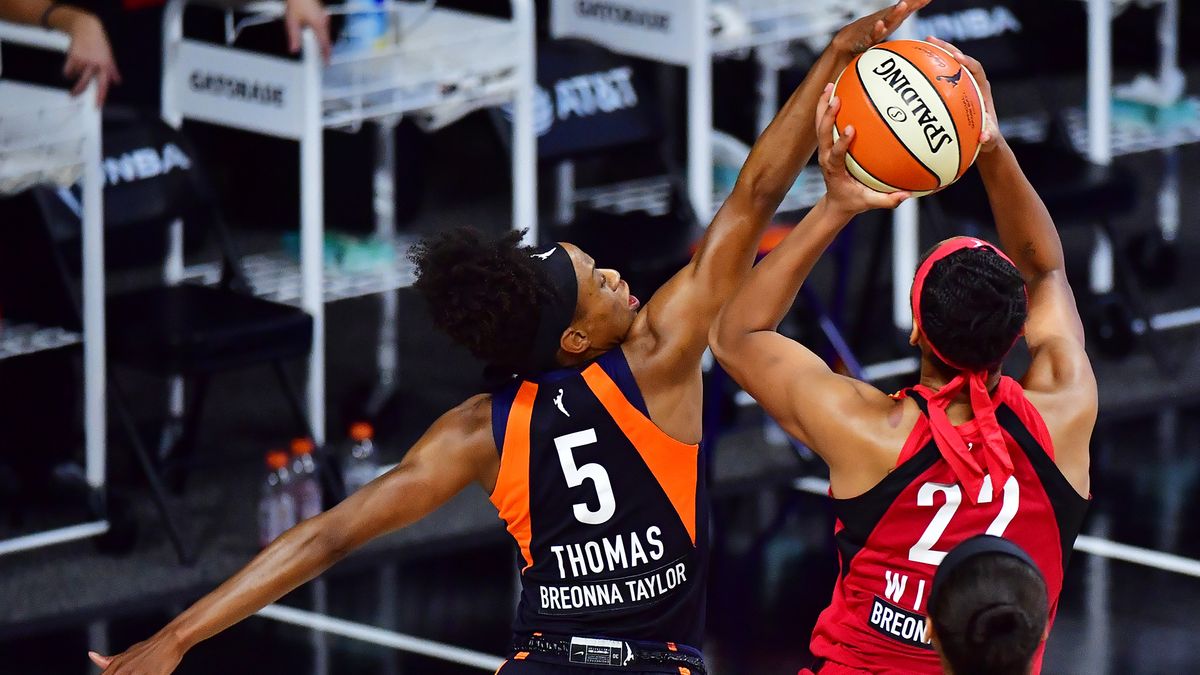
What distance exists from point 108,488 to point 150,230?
831 mm

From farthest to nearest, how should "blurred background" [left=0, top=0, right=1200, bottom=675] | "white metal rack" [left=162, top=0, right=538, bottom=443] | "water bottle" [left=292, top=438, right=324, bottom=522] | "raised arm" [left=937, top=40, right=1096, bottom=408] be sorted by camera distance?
"water bottle" [left=292, top=438, right=324, bottom=522], "white metal rack" [left=162, top=0, right=538, bottom=443], "blurred background" [left=0, top=0, right=1200, bottom=675], "raised arm" [left=937, top=40, right=1096, bottom=408]

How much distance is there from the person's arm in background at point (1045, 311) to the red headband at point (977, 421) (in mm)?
128

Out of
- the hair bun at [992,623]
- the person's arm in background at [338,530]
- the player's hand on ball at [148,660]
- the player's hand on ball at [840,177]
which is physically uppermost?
the player's hand on ball at [840,177]

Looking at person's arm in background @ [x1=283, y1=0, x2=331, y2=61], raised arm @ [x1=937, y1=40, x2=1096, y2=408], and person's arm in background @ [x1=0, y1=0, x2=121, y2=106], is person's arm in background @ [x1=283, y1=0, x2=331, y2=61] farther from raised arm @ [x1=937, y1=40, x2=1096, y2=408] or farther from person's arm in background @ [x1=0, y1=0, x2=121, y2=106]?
raised arm @ [x1=937, y1=40, x2=1096, y2=408]

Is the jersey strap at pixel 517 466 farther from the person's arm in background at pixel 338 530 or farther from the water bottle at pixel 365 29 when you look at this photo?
the water bottle at pixel 365 29

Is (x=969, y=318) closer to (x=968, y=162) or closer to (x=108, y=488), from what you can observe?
(x=968, y=162)

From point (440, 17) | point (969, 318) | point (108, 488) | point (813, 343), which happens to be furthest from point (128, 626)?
point (969, 318)

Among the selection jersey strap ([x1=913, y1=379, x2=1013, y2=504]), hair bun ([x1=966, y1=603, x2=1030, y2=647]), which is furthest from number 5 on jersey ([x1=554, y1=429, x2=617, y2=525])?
A: hair bun ([x1=966, y1=603, x2=1030, y2=647])

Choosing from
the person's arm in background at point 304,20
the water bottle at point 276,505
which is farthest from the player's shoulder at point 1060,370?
the water bottle at point 276,505

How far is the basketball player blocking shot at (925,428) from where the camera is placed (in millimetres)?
3617

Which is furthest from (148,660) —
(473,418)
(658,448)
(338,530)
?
(658,448)

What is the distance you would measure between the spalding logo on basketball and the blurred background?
7.64 ft

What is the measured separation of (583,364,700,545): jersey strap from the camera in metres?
3.80

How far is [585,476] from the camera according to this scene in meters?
3.81
